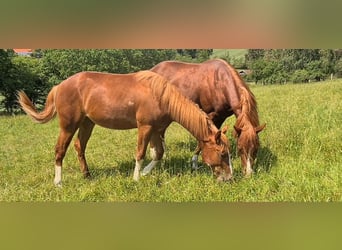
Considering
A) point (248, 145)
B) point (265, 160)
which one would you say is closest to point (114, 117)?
point (248, 145)

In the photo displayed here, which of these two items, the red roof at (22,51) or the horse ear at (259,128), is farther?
the horse ear at (259,128)

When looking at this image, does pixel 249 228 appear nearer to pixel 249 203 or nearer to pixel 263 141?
pixel 249 203

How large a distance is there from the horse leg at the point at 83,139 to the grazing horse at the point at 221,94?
43 centimetres

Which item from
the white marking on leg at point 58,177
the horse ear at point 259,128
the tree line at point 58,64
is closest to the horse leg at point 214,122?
the horse ear at point 259,128

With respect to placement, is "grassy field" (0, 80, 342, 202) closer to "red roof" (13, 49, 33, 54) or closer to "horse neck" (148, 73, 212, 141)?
"horse neck" (148, 73, 212, 141)

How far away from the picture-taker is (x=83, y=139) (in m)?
1.98

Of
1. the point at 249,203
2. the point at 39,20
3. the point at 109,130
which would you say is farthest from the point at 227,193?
the point at 39,20

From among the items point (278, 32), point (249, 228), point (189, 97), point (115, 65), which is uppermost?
point (278, 32)

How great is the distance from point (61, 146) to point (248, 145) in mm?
908

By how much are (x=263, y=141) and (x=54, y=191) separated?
3.44 ft

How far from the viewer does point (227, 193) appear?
1.81 m

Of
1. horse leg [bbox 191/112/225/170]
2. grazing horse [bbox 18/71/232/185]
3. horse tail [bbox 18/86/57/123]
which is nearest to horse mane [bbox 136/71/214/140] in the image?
grazing horse [bbox 18/71/232/185]

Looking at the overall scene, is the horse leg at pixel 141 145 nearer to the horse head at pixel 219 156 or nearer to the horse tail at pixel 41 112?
the horse head at pixel 219 156

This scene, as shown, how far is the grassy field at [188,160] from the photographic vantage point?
182cm
